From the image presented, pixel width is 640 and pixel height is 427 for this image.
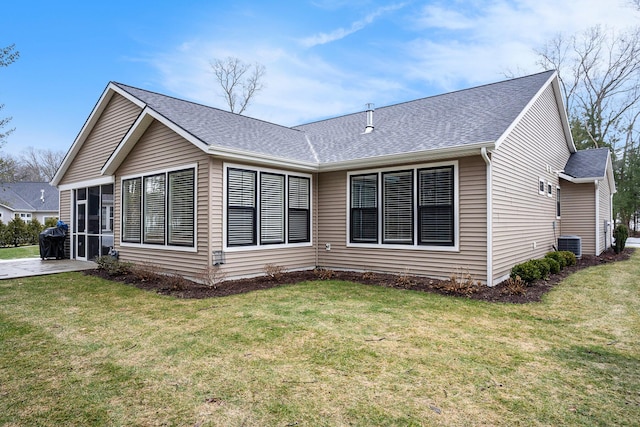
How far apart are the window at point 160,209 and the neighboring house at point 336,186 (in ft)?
0.14

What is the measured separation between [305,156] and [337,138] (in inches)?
80.0

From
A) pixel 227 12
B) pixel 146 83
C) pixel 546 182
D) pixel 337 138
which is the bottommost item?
pixel 546 182

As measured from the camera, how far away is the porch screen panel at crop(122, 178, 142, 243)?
9.38 meters

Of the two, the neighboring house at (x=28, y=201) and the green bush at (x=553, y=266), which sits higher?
the neighboring house at (x=28, y=201)

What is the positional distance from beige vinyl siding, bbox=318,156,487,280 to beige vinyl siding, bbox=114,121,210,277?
3.25 meters

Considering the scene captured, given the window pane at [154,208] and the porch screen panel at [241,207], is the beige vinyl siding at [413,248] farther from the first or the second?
the window pane at [154,208]

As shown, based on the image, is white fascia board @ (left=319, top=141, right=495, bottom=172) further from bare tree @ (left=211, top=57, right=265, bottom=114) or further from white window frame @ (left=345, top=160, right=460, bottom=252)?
bare tree @ (left=211, top=57, right=265, bottom=114)

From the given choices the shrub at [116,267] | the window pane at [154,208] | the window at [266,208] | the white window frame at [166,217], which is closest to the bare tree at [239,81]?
the white window frame at [166,217]

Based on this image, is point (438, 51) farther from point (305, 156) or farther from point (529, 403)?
point (529, 403)

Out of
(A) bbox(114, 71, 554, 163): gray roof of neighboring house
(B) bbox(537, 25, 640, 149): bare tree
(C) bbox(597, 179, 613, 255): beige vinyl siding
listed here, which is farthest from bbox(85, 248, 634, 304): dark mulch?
(B) bbox(537, 25, 640, 149): bare tree

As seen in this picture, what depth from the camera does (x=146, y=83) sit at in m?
23.1

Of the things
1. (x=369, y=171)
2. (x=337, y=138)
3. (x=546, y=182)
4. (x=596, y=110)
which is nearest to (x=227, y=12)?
(x=337, y=138)

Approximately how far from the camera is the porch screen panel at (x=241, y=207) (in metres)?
7.68

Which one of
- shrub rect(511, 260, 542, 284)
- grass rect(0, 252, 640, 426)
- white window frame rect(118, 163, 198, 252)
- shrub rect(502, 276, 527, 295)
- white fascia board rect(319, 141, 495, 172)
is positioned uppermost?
white fascia board rect(319, 141, 495, 172)
